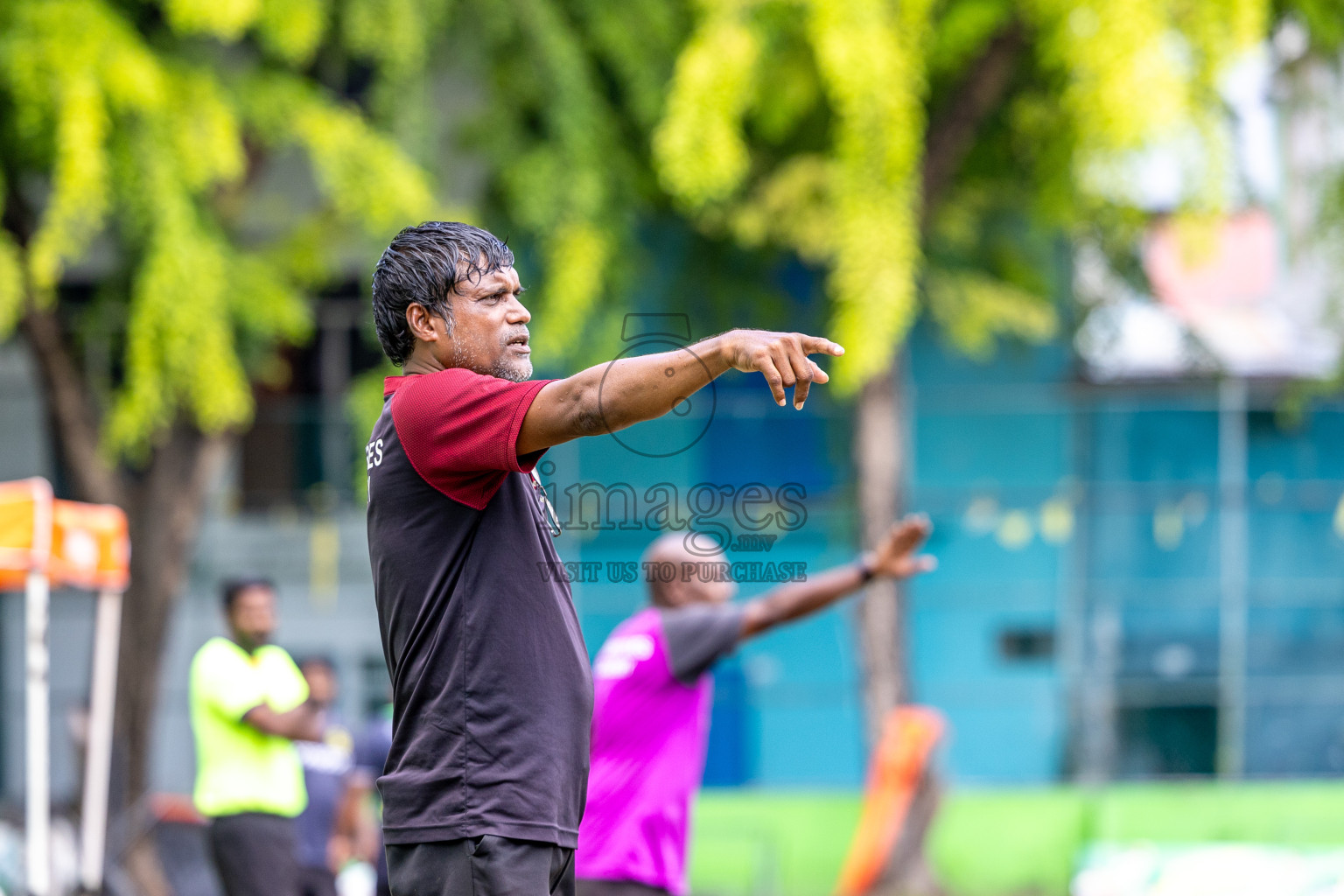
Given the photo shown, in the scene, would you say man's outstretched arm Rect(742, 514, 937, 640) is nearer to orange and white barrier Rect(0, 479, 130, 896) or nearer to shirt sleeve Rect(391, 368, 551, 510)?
shirt sleeve Rect(391, 368, 551, 510)

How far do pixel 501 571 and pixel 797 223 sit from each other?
906 centimetres

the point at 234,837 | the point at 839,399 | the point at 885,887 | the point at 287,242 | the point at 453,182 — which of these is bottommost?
the point at 885,887

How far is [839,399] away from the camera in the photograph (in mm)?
12391

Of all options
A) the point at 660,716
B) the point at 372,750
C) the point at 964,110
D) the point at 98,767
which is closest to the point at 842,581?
the point at 660,716

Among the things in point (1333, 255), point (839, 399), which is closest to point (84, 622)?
point (839, 399)

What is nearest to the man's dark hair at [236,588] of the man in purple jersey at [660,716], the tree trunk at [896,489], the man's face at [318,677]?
the man's face at [318,677]

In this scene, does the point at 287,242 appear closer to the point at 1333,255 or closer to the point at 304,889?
the point at 304,889

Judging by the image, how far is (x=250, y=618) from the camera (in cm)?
625

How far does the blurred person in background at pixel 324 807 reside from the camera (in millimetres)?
7066

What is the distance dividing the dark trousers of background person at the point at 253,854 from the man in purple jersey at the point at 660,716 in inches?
67.6

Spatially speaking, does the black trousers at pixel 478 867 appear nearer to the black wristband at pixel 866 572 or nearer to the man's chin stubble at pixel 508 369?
the man's chin stubble at pixel 508 369

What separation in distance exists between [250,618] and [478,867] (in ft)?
12.9

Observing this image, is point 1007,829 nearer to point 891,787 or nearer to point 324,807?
point 891,787

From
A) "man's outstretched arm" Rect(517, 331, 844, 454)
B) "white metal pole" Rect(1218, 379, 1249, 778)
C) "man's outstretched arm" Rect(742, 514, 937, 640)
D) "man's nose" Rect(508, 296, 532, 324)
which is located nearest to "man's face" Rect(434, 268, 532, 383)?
"man's nose" Rect(508, 296, 532, 324)
